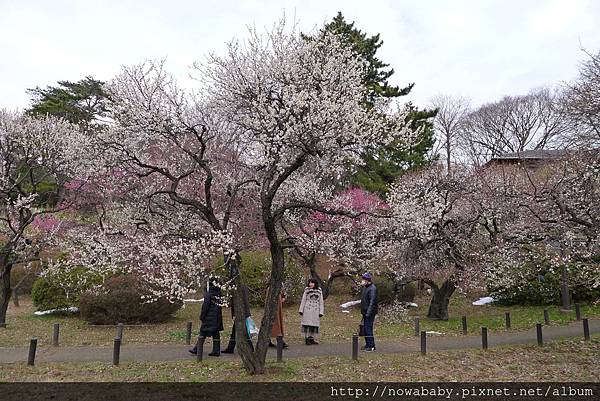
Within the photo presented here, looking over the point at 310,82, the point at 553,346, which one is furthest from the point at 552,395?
the point at 310,82

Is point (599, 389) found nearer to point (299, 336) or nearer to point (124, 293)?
point (299, 336)

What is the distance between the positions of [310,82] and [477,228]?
30.0ft

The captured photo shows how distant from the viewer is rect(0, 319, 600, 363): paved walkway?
883 centimetres

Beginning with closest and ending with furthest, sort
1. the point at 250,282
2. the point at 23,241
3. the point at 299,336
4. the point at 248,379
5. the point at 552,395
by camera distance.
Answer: the point at 552,395 → the point at 248,379 → the point at 299,336 → the point at 23,241 → the point at 250,282

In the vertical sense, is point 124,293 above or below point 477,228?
below

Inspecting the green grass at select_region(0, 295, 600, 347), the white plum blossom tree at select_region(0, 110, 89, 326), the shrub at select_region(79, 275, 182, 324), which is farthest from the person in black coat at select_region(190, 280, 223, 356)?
A: the white plum blossom tree at select_region(0, 110, 89, 326)

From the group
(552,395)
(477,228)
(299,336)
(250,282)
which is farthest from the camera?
(250,282)

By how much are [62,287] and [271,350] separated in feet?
27.5

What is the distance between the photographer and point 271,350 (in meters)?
9.39

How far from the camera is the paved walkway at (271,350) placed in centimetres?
→ 883

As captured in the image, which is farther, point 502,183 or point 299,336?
point 502,183

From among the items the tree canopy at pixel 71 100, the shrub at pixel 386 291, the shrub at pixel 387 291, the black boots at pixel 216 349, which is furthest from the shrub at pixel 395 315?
the tree canopy at pixel 71 100

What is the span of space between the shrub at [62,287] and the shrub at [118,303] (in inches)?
30.3

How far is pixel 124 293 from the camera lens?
12.9 metres
